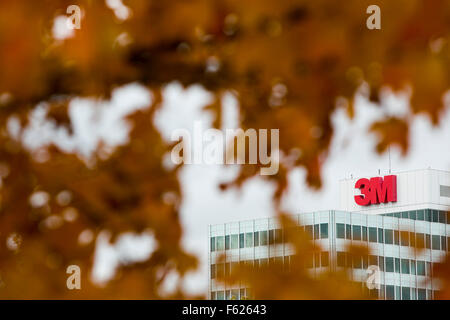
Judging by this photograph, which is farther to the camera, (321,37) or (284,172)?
(284,172)

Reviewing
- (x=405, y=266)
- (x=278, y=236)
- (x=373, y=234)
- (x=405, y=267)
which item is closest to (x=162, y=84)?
(x=278, y=236)

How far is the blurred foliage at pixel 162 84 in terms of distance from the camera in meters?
1.93

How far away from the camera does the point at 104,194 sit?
→ 2.63 m

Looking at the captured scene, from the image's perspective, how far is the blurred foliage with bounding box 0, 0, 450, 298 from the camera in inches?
76.0

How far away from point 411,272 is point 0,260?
3364cm

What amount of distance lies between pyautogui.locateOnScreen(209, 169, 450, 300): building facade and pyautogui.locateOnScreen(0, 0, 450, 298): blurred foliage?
0.53ft

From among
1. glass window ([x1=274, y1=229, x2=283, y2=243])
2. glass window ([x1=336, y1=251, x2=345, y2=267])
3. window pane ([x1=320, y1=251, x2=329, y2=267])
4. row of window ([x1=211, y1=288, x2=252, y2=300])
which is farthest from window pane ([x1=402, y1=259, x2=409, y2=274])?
glass window ([x1=274, y1=229, x2=283, y2=243])

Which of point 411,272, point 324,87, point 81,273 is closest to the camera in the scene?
point 324,87

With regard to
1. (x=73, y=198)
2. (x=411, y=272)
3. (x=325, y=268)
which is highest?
(x=411, y=272)

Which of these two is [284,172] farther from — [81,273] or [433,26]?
[433,26]

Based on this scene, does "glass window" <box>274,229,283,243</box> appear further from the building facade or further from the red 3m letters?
the red 3m letters

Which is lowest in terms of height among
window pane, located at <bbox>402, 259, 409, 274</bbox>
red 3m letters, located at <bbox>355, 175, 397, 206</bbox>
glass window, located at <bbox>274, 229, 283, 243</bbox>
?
glass window, located at <bbox>274, 229, 283, 243</bbox>

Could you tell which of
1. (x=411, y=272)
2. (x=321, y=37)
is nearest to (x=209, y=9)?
(x=321, y=37)

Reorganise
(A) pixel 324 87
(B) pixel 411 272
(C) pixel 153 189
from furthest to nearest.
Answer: (B) pixel 411 272
(C) pixel 153 189
(A) pixel 324 87
